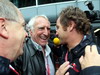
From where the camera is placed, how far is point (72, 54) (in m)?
2.13

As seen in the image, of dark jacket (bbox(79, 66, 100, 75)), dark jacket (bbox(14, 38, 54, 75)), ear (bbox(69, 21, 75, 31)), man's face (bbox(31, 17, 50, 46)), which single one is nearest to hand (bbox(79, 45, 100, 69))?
dark jacket (bbox(79, 66, 100, 75))

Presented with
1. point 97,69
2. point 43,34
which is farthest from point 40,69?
point 97,69

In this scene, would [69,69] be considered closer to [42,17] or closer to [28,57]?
[28,57]

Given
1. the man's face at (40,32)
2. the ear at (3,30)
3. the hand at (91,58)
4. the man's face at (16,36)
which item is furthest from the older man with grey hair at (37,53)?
the ear at (3,30)

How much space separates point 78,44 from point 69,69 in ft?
0.89

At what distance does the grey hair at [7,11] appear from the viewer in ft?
3.91

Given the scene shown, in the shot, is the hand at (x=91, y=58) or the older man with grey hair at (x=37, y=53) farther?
the older man with grey hair at (x=37, y=53)

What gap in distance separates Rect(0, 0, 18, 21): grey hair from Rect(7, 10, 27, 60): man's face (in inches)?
1.1

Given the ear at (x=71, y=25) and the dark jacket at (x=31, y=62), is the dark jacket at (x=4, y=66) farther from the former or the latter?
the dark jacket at (x=31, y=62)

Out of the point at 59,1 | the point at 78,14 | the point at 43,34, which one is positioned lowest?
the point at 59,1

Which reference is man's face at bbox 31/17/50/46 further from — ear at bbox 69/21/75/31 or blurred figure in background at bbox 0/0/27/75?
blurred figure in background at bbox 0/0/27/75

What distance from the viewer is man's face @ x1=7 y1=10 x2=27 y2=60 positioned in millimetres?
1205

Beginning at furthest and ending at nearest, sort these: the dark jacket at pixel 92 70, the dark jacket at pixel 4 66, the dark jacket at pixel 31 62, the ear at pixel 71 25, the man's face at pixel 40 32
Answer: the man's face at pixel 40 32 → the dark jacket at pixel 31 62 → the ear at pixel 71 25 → the dark jacket at pixel 92 70 → the dark jacket at pixel 4 66

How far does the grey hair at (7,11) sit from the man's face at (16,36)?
0.09ft
